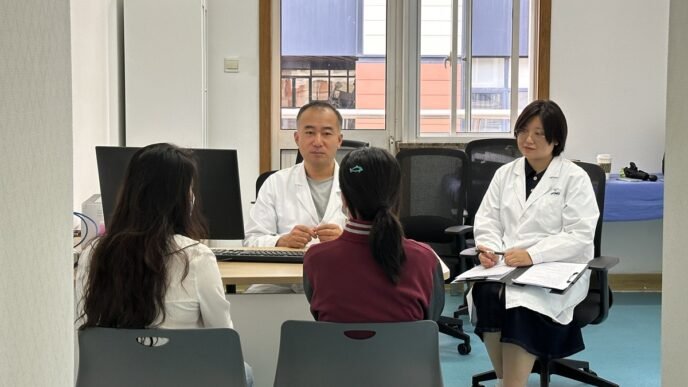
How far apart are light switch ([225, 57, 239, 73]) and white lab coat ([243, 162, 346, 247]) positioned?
7.18ft

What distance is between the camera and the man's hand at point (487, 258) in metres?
3.24

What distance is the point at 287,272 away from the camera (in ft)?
8.51

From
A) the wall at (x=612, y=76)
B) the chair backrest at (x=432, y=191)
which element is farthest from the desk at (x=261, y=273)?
the wall at (x=612, y=76)

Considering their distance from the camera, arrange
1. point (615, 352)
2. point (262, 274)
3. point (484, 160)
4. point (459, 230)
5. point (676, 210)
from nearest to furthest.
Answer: point (676, 210) → point (262, 274) → point (459, 230) → point (615, 352) → point (484, 160)

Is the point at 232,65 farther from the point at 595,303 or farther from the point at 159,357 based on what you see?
the point at 159,357

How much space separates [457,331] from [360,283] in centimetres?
227

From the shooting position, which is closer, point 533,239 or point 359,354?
point 359,354

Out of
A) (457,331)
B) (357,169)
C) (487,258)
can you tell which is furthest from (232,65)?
(357,169)

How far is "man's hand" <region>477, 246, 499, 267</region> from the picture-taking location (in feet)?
10.6

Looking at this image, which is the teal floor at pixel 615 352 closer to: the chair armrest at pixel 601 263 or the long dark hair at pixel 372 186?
the chair armrest at pixel 601 263

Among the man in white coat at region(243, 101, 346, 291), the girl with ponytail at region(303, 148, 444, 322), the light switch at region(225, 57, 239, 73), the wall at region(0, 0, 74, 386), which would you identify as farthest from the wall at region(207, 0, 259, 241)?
the wall at region(0, 0, 74, 386)

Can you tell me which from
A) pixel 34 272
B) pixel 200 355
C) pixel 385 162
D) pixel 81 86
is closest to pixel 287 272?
pixel 385 162

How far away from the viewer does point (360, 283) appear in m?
2.09

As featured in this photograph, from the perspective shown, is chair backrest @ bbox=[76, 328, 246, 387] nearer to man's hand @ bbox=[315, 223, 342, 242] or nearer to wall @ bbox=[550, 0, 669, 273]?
man's hand @ bbox=[315, 223, 342, 242]
